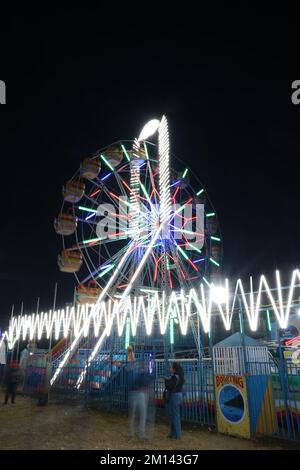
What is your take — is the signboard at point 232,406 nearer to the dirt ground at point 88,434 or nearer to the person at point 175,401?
the dirt ground at point 88,434

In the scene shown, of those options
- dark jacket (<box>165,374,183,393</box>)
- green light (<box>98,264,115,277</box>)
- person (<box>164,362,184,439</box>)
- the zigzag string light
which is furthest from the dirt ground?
green light (<box>98,264,115,277</box>)

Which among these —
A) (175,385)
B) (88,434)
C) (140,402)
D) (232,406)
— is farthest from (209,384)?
(88,434)

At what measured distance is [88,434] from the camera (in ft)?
24.9

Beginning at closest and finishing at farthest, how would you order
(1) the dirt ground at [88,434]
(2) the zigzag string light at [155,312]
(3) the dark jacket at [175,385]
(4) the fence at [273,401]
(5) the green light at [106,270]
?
(1) the dirt ground at [88,434] → (4) the fence at [273,401] → (3) the dark jacket at [175,385] → (2) the zigzag string light at [155,312] → (5) the green light at [106,270]

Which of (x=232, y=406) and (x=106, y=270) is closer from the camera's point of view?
(x=232, y=406)

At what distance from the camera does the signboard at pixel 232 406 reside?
750 cm

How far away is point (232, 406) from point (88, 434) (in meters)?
3.28

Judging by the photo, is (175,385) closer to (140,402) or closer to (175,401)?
(175,401)

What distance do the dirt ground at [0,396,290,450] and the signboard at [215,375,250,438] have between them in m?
0.25

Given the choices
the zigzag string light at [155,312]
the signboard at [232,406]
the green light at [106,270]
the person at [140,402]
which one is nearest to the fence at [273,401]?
the signboard at [232,406]

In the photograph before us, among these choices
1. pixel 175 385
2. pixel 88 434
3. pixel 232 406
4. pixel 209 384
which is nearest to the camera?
pixel 175 385

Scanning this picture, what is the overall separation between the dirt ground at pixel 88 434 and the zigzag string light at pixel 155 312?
8.77 feet

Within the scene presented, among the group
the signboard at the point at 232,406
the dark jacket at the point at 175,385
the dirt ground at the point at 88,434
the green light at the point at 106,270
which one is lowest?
the dirt ground at the point at 88,434
